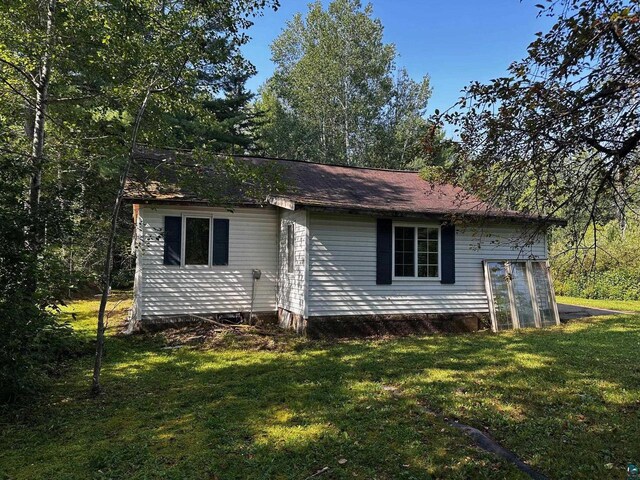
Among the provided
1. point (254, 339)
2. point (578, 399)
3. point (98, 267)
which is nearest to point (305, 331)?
point (254, 339)

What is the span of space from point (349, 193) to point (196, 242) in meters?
4.01

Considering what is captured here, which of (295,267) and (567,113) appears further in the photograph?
(295,267)

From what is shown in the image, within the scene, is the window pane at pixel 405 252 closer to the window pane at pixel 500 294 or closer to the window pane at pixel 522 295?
the window pane at pixel 500 294

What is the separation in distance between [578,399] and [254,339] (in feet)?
19.1

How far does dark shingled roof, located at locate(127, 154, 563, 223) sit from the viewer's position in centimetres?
838

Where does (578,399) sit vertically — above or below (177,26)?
below

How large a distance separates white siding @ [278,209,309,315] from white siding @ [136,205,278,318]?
11.6 inches

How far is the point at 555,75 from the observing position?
128 inches

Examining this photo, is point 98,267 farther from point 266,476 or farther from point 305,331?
point 266,476

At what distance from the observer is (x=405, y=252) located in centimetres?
957

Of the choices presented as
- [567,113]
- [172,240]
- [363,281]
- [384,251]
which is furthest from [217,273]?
[567,113]

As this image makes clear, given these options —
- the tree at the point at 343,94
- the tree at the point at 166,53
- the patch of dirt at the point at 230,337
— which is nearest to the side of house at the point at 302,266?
the patch of dirt at the point at 230,337

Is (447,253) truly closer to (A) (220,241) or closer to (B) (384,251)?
(B) (384,251)

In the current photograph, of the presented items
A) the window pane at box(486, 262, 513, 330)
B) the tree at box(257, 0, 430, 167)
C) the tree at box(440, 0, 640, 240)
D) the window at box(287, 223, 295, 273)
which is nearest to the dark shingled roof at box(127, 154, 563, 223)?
the window at box(287, 223, 295, 273)
